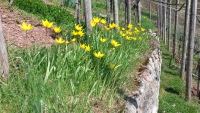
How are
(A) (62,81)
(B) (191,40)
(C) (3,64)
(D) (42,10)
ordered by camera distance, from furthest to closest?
1. (B) (191,40)
2. (D) (42,10)
3. (A) (62,81)
4. (C) (3,64)

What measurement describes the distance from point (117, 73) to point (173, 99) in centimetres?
710

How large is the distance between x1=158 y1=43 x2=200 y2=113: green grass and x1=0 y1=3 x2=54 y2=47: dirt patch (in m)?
4.72

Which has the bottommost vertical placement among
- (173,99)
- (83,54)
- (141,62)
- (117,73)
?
(173,99)

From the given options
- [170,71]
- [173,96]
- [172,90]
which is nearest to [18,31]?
[173,96]

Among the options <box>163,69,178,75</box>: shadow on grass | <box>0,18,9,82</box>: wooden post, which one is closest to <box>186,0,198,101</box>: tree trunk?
<box>163,69,178,75</box>: shadow on grass

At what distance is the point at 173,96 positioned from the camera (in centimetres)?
1127

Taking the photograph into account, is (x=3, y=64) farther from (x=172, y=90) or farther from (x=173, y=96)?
(x=172, y=90)

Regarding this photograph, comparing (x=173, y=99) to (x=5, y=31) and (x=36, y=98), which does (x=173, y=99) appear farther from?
(x=36, y=98)

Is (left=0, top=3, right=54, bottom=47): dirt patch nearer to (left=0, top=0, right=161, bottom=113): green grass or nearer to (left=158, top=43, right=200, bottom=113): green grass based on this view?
(left=0, top=0, right=161, bottom=113): green grass

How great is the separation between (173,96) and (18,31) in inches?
276

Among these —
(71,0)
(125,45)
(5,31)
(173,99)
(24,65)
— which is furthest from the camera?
(71,0)

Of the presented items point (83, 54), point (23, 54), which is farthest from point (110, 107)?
point (23, 54)

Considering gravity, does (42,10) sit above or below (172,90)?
above

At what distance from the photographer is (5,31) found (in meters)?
→ 5.58
